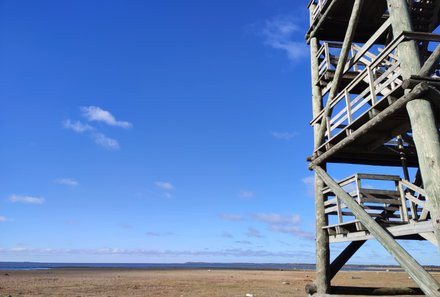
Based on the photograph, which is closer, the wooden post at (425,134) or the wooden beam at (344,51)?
the wooden post at (425,134)

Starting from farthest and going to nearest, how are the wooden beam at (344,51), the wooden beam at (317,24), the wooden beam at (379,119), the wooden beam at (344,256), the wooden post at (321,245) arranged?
the wooden beam at (317,24) < the wooden beam at (344,256) < the wooden post at (321,245) < the wooden beam at (344,51) < the wooden beam at (379,119)

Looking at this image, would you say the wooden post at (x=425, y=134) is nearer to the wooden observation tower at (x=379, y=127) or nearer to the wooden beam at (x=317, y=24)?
the wooden observation tower at (x=379, y=127)

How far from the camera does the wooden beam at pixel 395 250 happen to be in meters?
5.92

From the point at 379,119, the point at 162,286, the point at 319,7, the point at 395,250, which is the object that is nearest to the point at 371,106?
the point at 379,119

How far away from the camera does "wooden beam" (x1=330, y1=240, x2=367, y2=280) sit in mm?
10641

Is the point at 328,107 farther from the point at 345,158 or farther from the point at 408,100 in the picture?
the point at 408,100

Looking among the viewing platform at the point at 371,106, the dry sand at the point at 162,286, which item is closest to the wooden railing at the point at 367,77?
the viewing platform at the point at 371,106

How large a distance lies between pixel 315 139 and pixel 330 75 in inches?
84.8

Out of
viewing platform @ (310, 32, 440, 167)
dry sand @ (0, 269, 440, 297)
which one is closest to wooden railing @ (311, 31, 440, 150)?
viewing platform @ (310, 32, 440, 167)

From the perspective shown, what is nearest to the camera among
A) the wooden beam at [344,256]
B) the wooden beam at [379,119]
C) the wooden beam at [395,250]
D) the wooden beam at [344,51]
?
the wooden beam at [395,250]

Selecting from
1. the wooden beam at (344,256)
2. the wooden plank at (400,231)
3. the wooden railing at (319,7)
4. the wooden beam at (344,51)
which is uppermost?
the wooden railing at (319,7)

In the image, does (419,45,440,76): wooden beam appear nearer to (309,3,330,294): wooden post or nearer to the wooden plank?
the wooden plank

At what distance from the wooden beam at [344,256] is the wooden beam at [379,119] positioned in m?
2.82

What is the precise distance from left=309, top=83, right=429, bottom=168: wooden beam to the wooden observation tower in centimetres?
2
